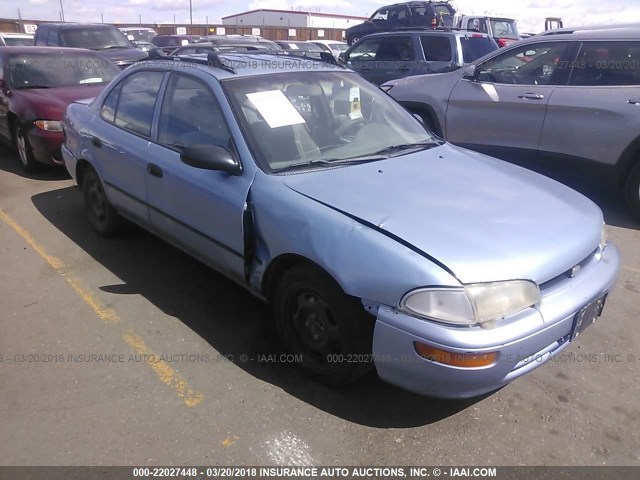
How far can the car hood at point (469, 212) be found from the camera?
2.39 meters

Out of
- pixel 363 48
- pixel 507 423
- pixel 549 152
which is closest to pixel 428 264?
pixel 507 423

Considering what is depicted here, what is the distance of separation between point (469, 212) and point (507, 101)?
146 inches

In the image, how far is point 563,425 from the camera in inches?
103

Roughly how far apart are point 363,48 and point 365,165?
28.1 ft

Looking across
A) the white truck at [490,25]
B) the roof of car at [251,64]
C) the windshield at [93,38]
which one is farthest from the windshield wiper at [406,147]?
the white truck at [490,25]

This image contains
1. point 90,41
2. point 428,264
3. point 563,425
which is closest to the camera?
point 428,264

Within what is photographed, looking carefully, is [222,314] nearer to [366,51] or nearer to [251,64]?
[251,64]

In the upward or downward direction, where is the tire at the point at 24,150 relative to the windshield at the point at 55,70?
downward

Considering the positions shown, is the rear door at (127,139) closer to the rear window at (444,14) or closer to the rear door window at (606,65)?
the rear door window at (606,65)

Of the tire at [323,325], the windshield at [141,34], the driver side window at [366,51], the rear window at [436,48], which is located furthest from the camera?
the windshield at [141,34]

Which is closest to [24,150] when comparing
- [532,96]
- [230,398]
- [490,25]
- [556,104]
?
[230,398]

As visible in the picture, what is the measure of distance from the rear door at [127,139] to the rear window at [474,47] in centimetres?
688

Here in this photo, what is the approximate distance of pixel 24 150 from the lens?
6.76 m

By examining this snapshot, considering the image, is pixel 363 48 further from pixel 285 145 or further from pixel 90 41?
pixel 285 145
